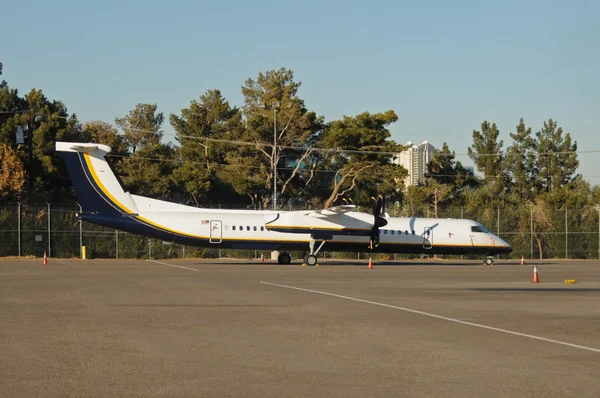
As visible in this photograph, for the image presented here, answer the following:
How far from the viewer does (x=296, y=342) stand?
12438 mm

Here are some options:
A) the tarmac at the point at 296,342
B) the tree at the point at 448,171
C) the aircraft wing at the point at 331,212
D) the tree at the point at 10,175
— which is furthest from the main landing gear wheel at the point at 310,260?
the tree at the point at 448,171

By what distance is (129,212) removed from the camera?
133 ft

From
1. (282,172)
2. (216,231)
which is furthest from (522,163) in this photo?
(216,231)

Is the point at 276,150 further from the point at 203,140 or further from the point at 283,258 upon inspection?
the point at 283,258

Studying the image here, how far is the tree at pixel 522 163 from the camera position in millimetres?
78250

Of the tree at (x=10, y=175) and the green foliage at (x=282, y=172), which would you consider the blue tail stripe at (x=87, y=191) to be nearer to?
the green foliage at (x=282, y=172)

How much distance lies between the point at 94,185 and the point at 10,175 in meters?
18.0

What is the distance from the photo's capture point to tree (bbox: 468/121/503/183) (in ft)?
260

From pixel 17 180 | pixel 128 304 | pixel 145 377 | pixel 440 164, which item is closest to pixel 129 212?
pixel 17 180

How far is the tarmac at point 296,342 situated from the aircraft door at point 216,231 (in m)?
17.7

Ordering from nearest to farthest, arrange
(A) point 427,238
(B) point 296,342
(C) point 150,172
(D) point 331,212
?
(B) point 296,342 < (D) point 331,212 < (A) point 427,238 < (C) point 150,172

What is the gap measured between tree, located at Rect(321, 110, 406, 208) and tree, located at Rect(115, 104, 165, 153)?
86.0ft

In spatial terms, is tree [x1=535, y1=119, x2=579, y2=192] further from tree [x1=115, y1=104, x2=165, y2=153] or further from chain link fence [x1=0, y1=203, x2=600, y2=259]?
tree [x1=115, y1=104, x2=165, y2=153]

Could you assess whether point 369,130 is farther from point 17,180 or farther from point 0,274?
point 0,274
